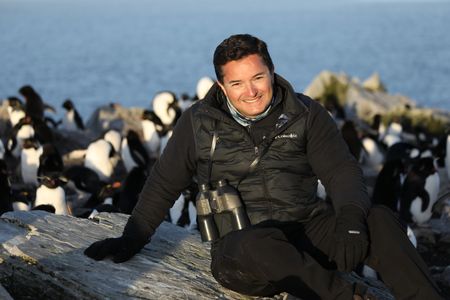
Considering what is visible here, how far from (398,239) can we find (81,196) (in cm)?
825

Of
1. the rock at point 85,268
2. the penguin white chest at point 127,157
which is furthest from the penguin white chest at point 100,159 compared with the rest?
the rock at point 85,268

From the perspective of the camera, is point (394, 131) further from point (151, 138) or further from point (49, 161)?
point (49, 161)

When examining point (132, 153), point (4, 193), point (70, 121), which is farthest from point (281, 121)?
point (70, 121)

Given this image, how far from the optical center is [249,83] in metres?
4.59

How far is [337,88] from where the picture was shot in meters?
23.3

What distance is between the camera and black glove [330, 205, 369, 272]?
14.6 ft

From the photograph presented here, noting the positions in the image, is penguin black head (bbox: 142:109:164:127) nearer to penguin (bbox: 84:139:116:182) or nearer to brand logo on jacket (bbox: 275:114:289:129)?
penguin (bbox: 84:139:116:182)

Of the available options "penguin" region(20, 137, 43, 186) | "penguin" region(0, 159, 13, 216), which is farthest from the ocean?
"penguin" region(0, 159, 13, 216)

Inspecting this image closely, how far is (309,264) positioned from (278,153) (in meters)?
0.64

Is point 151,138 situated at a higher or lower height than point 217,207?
lower

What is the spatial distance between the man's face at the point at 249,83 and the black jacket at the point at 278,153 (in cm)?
10

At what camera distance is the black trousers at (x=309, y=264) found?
438 cm

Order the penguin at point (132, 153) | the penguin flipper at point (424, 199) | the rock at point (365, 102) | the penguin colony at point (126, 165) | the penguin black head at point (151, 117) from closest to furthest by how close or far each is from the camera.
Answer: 1. the penguin colony at point (126, 165)
2. the penguin flipper at point (424, 199)
3. the penguin at point (132, 153)
4. the penguin black head at point (151, 117)
5. the rock at point (365, 102)

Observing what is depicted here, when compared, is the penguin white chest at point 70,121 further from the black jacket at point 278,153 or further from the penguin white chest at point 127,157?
the black jacket at point 278,153
